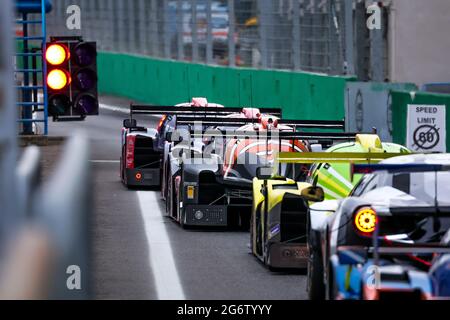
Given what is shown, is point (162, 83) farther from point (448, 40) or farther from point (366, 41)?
point (366, 41)

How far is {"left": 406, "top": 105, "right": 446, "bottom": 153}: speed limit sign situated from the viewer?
58.6 feet

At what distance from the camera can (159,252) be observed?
14.3 m

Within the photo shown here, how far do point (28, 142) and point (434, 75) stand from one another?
14.6 meters

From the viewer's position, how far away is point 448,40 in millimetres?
32188

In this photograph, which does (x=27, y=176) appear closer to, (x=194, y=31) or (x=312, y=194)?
(x=312, y=194)

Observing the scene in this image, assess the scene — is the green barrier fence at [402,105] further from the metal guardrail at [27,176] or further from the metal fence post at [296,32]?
the metal guardrail at [27,176]

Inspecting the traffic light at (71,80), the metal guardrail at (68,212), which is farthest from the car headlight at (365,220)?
the metal guardrail at (68,212)

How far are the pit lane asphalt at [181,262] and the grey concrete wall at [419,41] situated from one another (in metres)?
11.8

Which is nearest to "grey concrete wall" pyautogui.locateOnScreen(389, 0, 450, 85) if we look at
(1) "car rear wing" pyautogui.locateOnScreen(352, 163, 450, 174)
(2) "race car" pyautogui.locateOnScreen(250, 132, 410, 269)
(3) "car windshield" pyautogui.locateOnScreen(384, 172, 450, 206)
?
(2) "race car" pyautogui.locateOnScreen(250, 132, 410, 269)

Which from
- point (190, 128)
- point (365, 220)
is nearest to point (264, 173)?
point (365, 220)

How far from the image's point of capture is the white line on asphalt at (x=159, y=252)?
1127 centimetres

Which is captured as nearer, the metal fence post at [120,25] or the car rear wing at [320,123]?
the car rear wing at [320,123]

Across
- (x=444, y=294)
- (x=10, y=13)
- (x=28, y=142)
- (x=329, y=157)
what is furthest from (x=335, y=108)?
(x=10, y=13)

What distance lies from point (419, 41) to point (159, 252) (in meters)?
18.6
